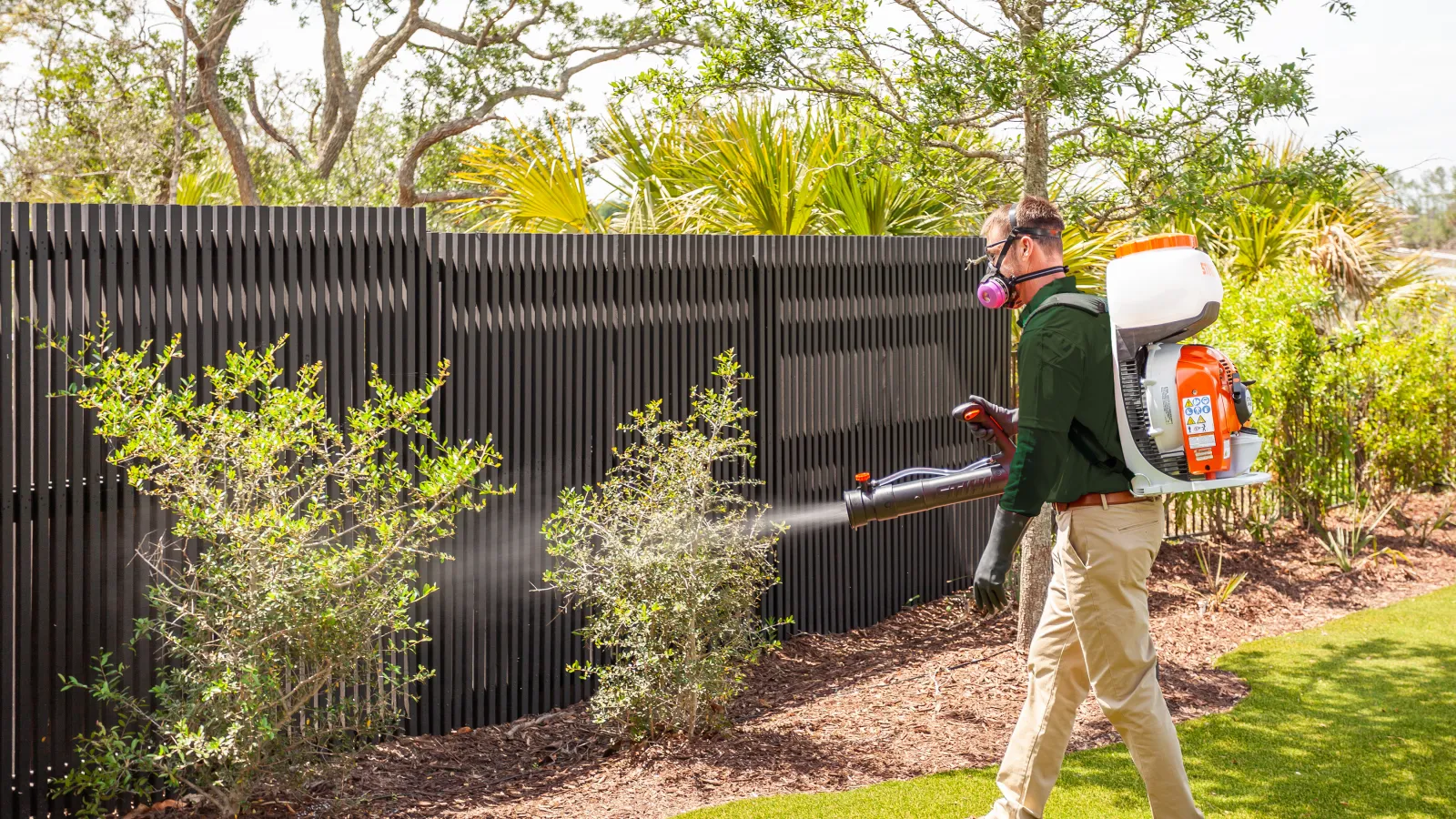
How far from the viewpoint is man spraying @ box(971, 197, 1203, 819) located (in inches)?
141

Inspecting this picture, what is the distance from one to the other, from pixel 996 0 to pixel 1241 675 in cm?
368

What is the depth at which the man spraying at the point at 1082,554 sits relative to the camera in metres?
3.57

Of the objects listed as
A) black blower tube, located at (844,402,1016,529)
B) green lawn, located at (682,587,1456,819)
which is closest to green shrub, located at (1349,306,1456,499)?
green lawn, located at (682,587,1456,819)

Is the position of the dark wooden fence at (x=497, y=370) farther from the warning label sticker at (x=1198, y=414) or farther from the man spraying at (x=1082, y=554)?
the warning label sticker at (x=1198, y=414)

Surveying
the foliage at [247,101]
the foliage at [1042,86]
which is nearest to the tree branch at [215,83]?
the foliage at [247,101]

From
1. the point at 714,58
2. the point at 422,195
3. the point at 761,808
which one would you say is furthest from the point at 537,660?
the point at 422,195

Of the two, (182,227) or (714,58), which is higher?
(714,58)

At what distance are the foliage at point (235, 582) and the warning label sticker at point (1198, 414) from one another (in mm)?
2317

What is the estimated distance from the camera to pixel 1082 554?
3.62 m

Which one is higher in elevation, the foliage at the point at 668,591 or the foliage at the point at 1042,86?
the foliage at the point at 1042,86

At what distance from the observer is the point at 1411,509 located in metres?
10.0

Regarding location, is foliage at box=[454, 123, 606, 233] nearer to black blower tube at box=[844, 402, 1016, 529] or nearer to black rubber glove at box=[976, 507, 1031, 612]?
black blower tube at box=[844, 402, 1016, 529]

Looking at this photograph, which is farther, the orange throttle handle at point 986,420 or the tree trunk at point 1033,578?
the tree trunk at point 1033,578

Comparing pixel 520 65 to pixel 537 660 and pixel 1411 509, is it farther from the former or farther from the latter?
pixel 537 660
